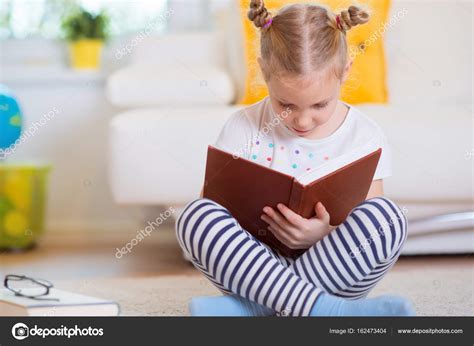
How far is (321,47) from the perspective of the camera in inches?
44.8

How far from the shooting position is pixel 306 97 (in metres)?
1.13

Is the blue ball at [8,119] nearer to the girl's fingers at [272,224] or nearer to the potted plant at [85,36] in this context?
the potted plant at [85,36]

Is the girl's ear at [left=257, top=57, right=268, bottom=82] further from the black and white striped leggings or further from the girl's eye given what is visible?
the black and white striped leggings

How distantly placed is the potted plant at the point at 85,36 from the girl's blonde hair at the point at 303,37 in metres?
1.46

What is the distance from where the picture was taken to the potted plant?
8.30ft

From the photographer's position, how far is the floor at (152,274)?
1.47 m

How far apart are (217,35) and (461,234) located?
0.97 meters

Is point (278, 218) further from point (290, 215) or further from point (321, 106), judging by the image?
point (321, 106)

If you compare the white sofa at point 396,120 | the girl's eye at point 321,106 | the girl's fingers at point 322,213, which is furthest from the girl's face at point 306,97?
the white sofa at point 396,120

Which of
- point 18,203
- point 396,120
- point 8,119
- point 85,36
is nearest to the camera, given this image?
point 396,120

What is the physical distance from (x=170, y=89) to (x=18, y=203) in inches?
26.0

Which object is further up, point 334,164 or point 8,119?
point 334,164

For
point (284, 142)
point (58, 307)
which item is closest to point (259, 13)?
point (284, 142)
